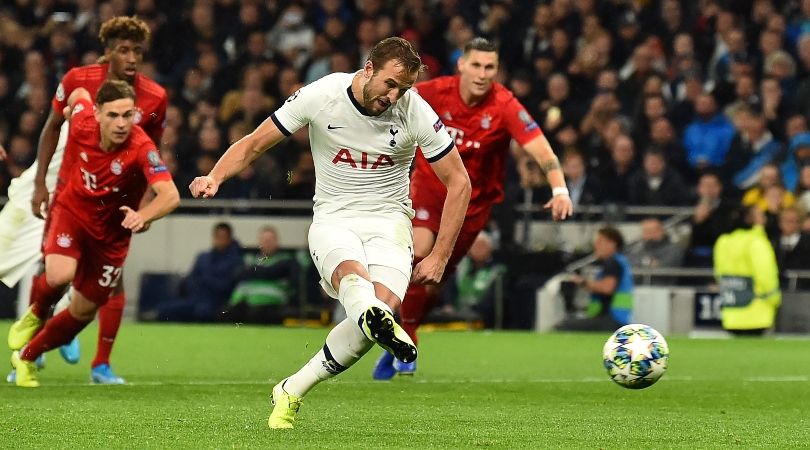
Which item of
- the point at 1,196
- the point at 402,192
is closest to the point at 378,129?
the point at 402,192

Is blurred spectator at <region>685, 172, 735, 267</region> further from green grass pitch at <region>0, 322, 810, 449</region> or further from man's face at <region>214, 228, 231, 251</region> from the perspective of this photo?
man's face at <region>214, 228, 231, 251</region>

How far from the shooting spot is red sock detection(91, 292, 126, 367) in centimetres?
1142

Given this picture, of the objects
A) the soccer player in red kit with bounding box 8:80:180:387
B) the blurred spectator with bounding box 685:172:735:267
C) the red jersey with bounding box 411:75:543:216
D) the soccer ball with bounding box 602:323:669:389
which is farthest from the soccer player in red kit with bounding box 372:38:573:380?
the blurred spectator with bounding box 685:172:735:267

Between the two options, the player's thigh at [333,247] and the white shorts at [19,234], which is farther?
the white shorts at [19,234]

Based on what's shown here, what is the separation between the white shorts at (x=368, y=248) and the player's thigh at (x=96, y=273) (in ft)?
9.05

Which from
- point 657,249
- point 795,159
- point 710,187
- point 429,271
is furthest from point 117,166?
point 795,159

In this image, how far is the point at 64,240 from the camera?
35.4ft

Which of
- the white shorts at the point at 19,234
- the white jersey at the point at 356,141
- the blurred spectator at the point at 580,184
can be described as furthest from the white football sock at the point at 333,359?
the blurred spectator at the point at 580,184

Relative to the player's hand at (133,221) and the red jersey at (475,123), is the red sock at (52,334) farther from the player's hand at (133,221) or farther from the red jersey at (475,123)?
the red jersey at (475,123)

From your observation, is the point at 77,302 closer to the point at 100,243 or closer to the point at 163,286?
the point at 100,243

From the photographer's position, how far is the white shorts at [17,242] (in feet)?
44.7

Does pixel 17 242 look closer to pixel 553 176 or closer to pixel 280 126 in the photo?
pixel 553 176

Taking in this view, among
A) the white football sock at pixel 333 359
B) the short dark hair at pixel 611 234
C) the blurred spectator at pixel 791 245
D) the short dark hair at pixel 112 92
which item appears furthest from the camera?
the blurred spectator at pixel 791 245

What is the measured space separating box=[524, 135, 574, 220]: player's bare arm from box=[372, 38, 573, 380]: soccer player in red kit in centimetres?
1
